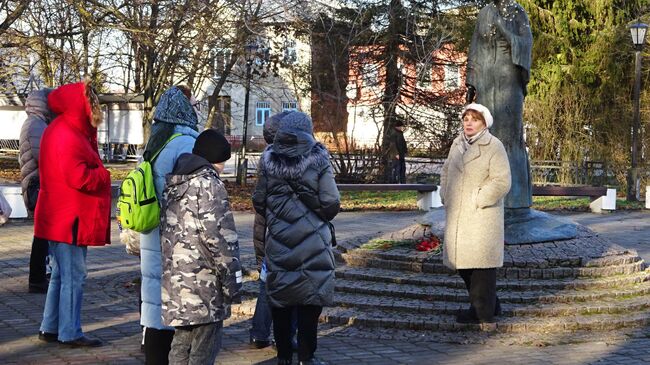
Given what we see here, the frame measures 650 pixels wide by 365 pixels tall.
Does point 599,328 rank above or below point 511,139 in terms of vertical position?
below

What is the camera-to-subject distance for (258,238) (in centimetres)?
709

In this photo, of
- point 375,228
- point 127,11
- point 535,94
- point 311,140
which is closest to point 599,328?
point 311,140

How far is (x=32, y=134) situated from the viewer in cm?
951

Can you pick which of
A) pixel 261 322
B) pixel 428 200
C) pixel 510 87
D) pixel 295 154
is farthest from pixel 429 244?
pixel 428 200

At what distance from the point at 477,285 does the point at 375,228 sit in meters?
8.19

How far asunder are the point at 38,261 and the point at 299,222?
435 cm

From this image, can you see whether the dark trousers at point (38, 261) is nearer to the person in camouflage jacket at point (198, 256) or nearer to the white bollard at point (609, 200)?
the person in camouflage jacket at point (198, 256)

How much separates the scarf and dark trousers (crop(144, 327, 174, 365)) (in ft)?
9.94

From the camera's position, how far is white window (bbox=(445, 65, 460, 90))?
94.3ft

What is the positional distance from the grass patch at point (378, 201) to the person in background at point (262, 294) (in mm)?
12280

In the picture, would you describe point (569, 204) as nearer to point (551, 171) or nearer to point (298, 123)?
point (551, 171)

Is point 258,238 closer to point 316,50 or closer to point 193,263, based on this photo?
point 193,263

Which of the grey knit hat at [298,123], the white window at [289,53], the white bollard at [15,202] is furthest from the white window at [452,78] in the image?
the grey knit hat at [298,123]

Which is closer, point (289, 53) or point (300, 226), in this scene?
point (300, 226)
